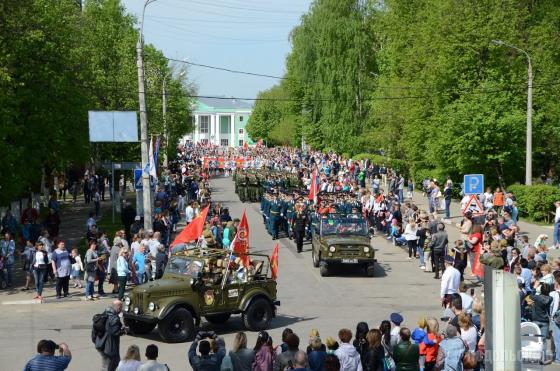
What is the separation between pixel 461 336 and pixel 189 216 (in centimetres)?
2223

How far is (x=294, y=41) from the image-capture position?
79.5 m

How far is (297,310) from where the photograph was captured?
21.4 m

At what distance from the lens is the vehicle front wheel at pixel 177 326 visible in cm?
1756

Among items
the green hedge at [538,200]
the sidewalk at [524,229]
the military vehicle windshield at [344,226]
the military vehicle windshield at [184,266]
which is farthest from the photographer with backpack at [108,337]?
the green hedge at [538,200]

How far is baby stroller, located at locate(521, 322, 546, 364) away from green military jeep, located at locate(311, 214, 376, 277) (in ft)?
38.3

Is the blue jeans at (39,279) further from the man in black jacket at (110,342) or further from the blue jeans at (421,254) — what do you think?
the blue jeans at (421,254)

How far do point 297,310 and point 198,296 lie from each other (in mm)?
3930

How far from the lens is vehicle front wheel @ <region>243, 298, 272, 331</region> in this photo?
18.8 m

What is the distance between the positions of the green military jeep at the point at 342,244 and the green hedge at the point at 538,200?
13.5 m

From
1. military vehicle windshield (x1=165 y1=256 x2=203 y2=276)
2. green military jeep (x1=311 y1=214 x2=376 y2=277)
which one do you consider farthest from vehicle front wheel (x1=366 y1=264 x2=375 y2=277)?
military vehicle windshield (x1=165 y1=256 x2=203 y2=276)

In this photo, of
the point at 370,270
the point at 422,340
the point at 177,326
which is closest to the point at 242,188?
the point at 370,270

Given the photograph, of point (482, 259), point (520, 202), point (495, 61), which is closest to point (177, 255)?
point (482, 259)

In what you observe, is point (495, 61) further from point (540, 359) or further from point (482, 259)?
point (540, 359)

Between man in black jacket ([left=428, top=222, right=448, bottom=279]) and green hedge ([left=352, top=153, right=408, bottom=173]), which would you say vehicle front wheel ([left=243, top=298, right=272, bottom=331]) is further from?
green hedge ([left=352, top=153, right=408, bottom=173])
